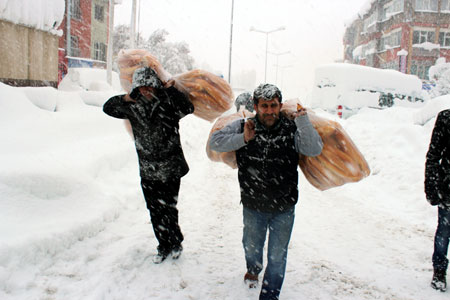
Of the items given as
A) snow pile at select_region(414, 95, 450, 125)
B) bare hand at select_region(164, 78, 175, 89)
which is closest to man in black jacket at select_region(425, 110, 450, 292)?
bare hand at select_region(164, 78, 175, 89)

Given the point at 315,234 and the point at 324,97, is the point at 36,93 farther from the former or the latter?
the point at 324,97

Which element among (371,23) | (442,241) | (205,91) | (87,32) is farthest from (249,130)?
(371,23)

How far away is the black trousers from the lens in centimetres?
344

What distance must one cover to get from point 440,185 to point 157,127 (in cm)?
250

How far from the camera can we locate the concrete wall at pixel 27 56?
6629 millimetres

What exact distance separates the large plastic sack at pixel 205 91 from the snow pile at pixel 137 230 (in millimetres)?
1505

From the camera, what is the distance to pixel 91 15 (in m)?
31.6

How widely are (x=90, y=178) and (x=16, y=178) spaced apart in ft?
3.49

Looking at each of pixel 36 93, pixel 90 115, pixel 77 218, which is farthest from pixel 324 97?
pixel 77 218

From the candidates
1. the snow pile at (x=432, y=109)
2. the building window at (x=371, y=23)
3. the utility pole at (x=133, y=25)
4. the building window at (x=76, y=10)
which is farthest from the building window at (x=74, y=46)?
the building window at (x=371, y=23)

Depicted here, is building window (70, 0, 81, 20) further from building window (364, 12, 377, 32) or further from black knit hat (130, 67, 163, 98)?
black knit hat (130, 67, 163, 98)

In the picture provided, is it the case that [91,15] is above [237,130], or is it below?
above

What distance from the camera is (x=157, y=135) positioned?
131 inches

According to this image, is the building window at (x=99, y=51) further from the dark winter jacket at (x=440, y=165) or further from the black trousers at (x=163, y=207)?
the dark winter jacket at (x=440, y=165)
